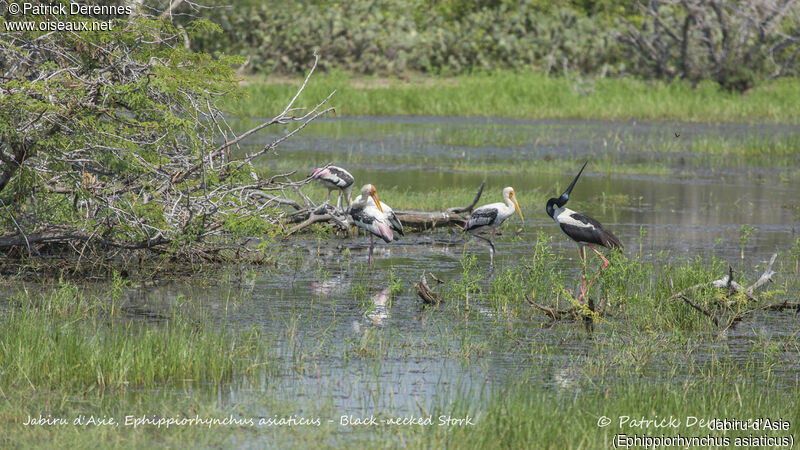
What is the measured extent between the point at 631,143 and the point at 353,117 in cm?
838

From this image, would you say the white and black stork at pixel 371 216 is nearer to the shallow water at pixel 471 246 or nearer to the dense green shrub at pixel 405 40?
the shallow water at pixel 471 246

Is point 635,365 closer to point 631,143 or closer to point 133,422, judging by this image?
point 133,422

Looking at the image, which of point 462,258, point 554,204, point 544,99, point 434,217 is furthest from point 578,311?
point 544,99

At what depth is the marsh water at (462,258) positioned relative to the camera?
770 centimetres

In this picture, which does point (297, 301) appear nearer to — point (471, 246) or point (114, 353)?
point (114, 353)

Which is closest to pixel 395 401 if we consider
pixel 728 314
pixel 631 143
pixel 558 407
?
pixel 558 407

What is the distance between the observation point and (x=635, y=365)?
25.9 ft

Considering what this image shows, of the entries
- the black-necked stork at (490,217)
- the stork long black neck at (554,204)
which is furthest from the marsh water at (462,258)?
the stork long black neck at (554,204)

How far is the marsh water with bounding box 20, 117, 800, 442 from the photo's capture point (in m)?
7.70

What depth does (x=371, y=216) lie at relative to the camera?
12383mm

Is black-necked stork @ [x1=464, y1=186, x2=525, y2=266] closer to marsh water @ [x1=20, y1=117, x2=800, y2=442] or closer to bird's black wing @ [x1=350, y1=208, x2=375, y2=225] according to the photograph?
marsh water @ [x1=20, y1=117, x2=800, y2=442]

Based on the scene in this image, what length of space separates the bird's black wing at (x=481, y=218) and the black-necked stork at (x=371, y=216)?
100cm

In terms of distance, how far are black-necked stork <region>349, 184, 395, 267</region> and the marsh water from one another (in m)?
0.37

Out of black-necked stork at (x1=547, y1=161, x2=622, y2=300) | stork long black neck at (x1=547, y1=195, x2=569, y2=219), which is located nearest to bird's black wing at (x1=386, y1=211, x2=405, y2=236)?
stork long black neck at (x1=547, y1=195, x2=569, y2=219)
